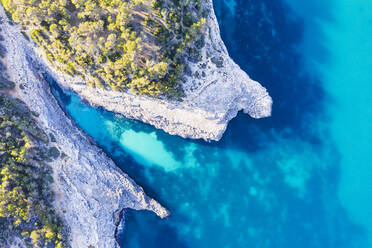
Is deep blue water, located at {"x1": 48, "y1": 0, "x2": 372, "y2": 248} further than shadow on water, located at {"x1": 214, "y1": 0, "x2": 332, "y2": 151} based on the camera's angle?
Yes

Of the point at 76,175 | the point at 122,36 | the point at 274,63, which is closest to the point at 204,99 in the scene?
the point at 274,63

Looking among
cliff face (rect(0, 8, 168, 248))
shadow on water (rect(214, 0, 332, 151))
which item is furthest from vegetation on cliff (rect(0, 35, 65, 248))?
shadow on water (rect(214, 0, 332, 151))

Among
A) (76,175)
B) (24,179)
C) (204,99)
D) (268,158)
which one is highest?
(204,99)

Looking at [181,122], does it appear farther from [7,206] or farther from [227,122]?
[7,206]

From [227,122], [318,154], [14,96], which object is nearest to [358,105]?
[318,154]

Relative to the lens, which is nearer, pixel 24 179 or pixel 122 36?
pixel 122 36

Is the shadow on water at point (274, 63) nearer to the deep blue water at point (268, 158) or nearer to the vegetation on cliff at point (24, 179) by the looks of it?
the deep blue water at point (268, 158)

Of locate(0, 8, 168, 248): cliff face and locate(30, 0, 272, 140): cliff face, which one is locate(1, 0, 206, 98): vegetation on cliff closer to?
locate(30, 0, 272, 140): cliff face

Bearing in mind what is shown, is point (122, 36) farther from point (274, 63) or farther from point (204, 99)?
point (274, 63)
